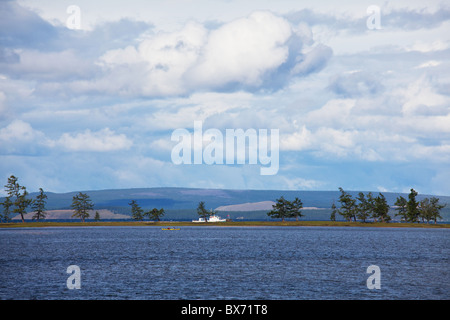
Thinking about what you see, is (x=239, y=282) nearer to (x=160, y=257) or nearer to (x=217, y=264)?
(x=217, y=264)

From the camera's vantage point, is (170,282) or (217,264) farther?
(217,264)

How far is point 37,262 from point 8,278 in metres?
28.5

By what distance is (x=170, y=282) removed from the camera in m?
85.6

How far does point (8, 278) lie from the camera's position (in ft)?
295

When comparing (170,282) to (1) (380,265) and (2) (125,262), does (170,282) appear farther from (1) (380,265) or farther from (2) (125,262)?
(1) (380,265)

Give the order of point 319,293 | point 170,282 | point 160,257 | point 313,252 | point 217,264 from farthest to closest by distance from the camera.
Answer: point 313,252, point 160,257, point 217,264, point 170,282, point 319,293

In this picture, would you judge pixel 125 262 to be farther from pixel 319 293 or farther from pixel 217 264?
pixel 319 293

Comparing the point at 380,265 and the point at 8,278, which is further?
the point at 380,265
